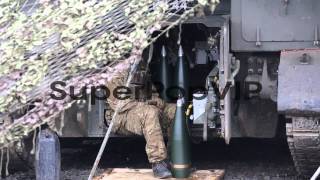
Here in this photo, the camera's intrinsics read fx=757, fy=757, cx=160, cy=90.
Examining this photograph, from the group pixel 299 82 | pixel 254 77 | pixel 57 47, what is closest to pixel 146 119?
pixel 254 77

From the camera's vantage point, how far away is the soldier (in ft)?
18.0

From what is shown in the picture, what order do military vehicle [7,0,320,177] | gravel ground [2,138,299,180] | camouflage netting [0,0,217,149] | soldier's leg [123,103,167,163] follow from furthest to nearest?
gravel ground [2,138,299,180] → soldier's leg [123,103,167,163] → military vehicle [7,0,320,177] → camouflage netting [0,0,217,149]

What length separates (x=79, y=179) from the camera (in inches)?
239

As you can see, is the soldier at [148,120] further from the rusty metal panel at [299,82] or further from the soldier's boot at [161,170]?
the rusty metal panel at [299,82]

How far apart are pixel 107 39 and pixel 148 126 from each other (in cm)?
124

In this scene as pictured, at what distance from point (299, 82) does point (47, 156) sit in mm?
1954

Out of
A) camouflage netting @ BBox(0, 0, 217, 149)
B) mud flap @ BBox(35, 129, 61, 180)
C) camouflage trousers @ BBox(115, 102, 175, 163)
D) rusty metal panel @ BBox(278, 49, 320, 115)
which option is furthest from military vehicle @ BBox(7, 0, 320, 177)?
camouflage netting @ BBox(0, 0, 217, 149)

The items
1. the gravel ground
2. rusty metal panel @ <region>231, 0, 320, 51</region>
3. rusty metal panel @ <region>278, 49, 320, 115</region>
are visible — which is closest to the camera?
rusty metal panel @ <region>278, 49, 320, 115</region>

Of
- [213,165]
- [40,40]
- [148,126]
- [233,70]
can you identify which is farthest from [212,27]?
[40,40]

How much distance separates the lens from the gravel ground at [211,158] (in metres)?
6.28

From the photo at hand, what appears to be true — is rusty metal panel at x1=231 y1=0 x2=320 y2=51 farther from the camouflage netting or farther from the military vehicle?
the camouflage netting

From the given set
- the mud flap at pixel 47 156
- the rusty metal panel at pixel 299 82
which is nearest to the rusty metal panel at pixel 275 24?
the rusty metal panel at pixel 299 82

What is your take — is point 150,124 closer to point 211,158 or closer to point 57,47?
point 57,47

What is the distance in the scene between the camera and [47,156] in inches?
223
